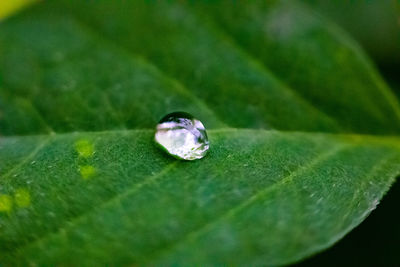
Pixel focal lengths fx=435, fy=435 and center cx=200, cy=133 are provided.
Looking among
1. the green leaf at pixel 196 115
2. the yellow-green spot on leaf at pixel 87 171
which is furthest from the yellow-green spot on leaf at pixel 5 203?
the yellow-green spot on leaf at pixel 87 171

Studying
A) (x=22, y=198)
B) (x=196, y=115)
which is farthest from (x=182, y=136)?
(x=22, y=198)

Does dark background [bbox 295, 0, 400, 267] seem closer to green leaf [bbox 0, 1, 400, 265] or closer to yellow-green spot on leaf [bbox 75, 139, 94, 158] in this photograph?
green leaf [bbox 0, 1, 400, 265]

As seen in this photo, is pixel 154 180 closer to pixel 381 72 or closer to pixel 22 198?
pixel 22 198

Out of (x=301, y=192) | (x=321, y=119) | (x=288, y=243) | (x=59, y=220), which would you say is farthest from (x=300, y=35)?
(x=59, y=220)

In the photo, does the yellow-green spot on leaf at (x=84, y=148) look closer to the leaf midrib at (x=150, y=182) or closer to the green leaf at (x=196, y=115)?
the green leaf at (x=196, y=115)

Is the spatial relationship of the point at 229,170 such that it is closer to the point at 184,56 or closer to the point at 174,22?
the point at 184,56

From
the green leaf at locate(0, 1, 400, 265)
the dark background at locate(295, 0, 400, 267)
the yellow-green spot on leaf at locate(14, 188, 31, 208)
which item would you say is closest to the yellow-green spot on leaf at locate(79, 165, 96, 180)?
the green leaf at locate(0, 1, 400, 265)
